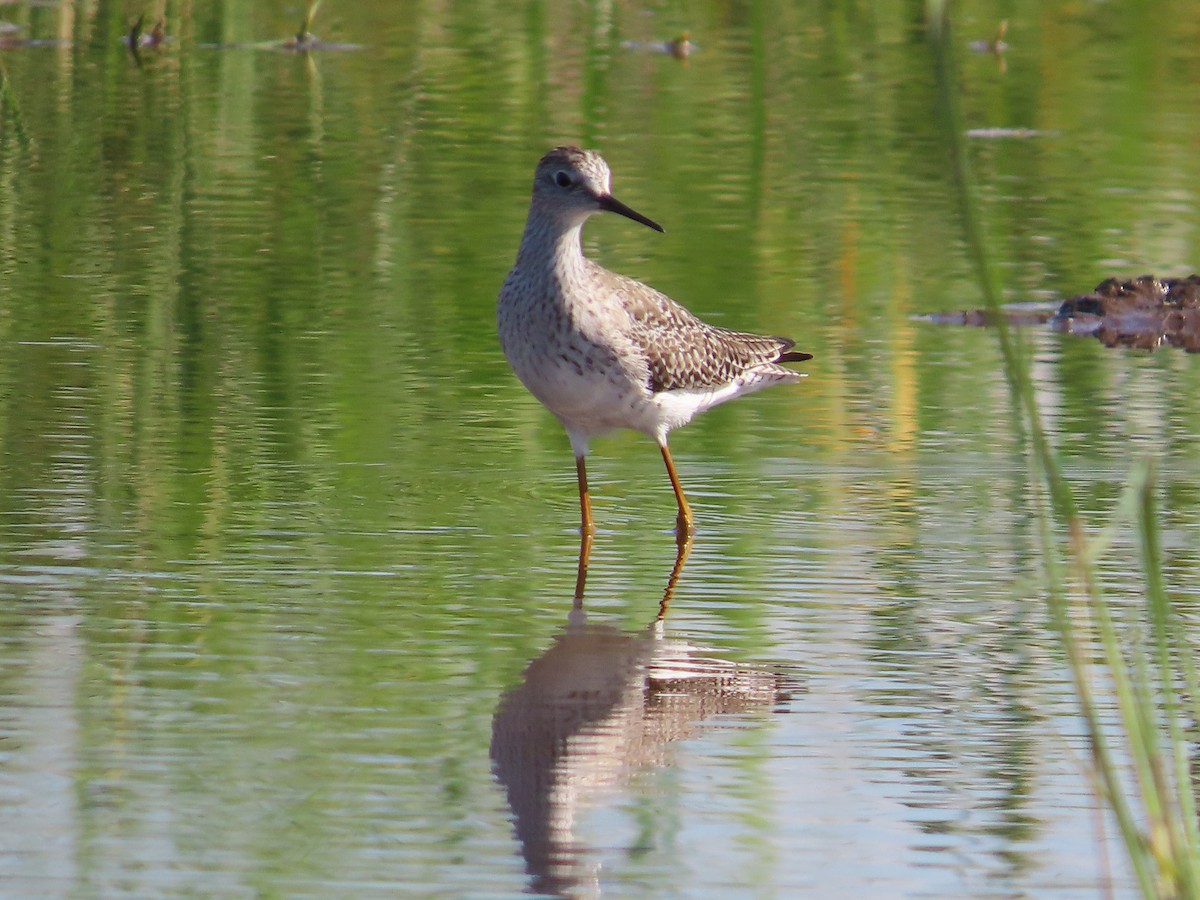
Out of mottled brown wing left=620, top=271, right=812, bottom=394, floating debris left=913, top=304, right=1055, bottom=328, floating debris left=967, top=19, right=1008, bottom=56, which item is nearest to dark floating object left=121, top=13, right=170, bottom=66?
floating debris left=967, top=19, right=1008, bottom=56

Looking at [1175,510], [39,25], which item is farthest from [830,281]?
[39,25]

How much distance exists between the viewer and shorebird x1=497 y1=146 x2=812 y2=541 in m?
7.67

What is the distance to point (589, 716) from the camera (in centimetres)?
534

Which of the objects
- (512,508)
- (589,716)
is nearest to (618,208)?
(512,508)

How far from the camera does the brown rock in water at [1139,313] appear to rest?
1020 cm

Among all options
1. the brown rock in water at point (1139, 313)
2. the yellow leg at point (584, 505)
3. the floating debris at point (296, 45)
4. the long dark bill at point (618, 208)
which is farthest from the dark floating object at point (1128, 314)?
the floating debris at point (296, 45)

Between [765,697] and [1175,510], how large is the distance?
248 cm

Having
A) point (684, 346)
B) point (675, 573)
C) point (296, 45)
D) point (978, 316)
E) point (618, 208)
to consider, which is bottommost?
point (675, 573)

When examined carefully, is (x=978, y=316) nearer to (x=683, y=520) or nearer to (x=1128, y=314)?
(x=1128, y=314)

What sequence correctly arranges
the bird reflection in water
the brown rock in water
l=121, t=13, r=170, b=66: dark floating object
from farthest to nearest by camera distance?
l=121, t=13, r=170, b=66: dark floating object → the brown rock in water → the bird reflection in water

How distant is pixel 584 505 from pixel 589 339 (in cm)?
A: 71

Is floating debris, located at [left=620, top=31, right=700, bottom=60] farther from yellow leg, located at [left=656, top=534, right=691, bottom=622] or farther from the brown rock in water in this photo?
yellow leg, located at [left=656, top=534, right=691, bottom=622]

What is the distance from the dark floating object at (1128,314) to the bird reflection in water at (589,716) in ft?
14.7

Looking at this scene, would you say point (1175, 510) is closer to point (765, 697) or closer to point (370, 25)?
point (765, 697)
